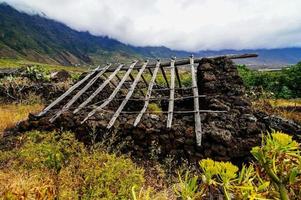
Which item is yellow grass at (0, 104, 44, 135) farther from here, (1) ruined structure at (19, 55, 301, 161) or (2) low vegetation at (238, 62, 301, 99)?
(2) low vegetation at (238, 62, 301, 99)

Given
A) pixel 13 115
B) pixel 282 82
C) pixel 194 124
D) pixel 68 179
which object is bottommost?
pixel 282 82

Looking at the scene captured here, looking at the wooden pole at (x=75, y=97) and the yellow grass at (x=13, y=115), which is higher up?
the wooden pole at (x=75, y=97)

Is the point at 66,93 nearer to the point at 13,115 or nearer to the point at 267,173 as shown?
the point at 13,115

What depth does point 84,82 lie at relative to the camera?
12.6m

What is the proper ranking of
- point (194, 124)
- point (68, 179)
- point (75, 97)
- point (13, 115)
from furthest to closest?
point (13, 115) → point (75, 97) → point (194, 124) → point (68, 179)

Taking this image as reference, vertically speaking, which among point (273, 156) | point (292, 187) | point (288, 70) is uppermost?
point (273, 156)

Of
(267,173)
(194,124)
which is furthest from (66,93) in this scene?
(267,173)

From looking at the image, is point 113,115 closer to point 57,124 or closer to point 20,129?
point 57,124

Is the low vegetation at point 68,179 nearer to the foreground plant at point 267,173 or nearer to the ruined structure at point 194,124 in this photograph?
the ruined structure at point 194,124

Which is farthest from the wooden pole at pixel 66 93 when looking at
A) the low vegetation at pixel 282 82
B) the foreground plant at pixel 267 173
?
the low vegetation at pixel 282 82

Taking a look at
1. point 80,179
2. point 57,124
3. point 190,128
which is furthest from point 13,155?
point 190,128

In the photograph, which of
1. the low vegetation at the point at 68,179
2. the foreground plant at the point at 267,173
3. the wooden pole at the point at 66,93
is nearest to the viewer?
the foreground plant at the point at 267,173

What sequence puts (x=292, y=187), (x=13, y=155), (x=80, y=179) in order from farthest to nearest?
(x=13, y=155) < (x=80, y=179) < (x=292, y=187)

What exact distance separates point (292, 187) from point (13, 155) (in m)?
6.47
